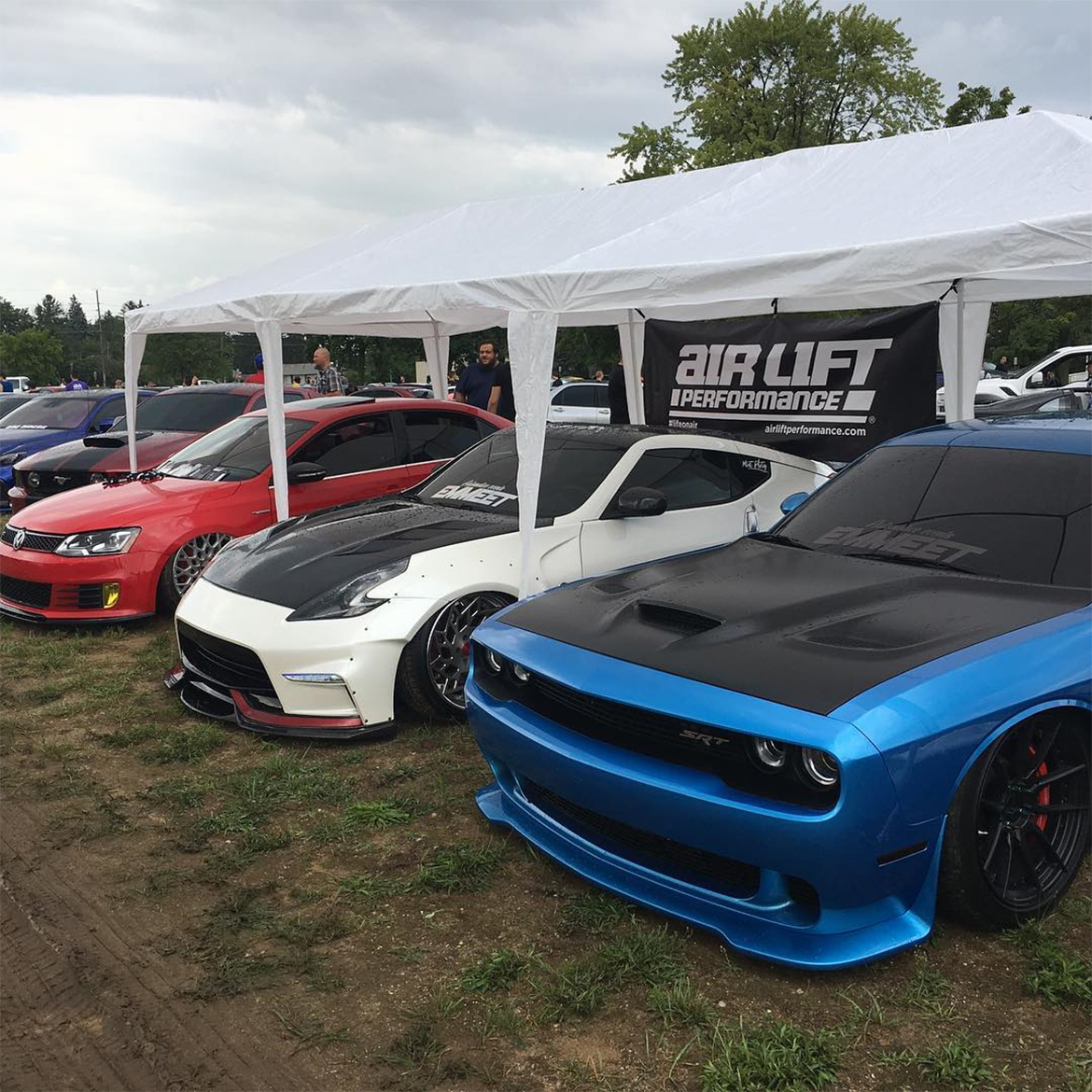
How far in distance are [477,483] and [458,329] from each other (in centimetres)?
611

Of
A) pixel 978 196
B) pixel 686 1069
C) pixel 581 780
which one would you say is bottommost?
pixel 686 1069

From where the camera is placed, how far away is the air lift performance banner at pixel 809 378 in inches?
289

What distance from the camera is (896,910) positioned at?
2666 mm

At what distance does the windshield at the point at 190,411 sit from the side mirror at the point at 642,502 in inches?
248

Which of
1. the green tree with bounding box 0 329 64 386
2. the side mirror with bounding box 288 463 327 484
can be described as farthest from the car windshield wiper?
the green tree with bounding box 0 329 64 386

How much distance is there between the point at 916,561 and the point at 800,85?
33335 millimetres

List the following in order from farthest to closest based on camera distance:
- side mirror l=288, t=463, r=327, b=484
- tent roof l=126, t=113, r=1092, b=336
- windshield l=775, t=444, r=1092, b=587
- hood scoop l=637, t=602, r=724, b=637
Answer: side mirror l=288, t=463, r=327, b=484, tent roof l=126, t=113, r=1092, b=336, windshield l=775, t=444, r=1092, b=587, hood scoop l=637, t=602, r=724, b=637

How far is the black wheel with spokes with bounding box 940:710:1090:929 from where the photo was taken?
8.82 feet

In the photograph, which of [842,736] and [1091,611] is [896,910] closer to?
[842,736]

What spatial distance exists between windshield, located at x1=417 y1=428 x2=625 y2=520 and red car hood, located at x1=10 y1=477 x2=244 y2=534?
187 centimetres

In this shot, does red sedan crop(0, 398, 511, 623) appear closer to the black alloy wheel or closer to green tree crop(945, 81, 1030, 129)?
the black alloy wheel

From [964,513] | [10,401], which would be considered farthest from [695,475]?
[10,401]

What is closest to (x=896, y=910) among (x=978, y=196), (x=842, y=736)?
(x=842, y=736)

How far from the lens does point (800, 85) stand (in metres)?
32.4
